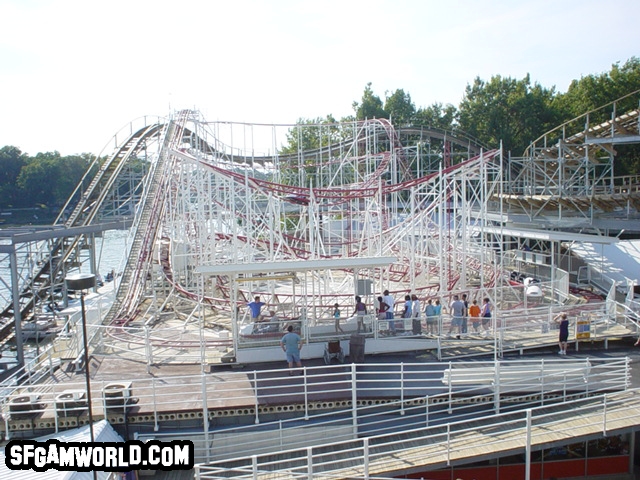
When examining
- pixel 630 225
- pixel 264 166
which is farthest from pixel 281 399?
pixel 264 166

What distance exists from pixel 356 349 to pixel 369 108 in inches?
1834

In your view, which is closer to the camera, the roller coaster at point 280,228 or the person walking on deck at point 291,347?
the person walking on deck at point 291,347

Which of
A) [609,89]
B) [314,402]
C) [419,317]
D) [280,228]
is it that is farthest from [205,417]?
[609,89]

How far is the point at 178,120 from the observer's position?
1139 inches

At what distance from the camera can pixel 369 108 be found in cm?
5572

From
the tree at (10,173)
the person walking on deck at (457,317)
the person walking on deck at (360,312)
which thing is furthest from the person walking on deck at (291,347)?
the tree at (10,173)

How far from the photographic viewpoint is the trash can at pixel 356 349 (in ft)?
40.5

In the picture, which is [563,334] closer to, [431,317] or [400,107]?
[431,317]

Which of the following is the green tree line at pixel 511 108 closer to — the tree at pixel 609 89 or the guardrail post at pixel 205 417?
the tree at pixel 609 89

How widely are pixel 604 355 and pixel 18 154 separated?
310 feet

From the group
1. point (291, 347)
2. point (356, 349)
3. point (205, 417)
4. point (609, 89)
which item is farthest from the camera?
point (609, 89)

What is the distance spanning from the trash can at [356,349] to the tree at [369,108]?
45.5 metres

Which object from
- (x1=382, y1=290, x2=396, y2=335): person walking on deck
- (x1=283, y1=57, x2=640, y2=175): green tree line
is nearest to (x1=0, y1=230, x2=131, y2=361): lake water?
(x1=382, y1=290, x2=396, y2=335): person walking on deck

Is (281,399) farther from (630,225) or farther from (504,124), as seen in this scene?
(504,124)
